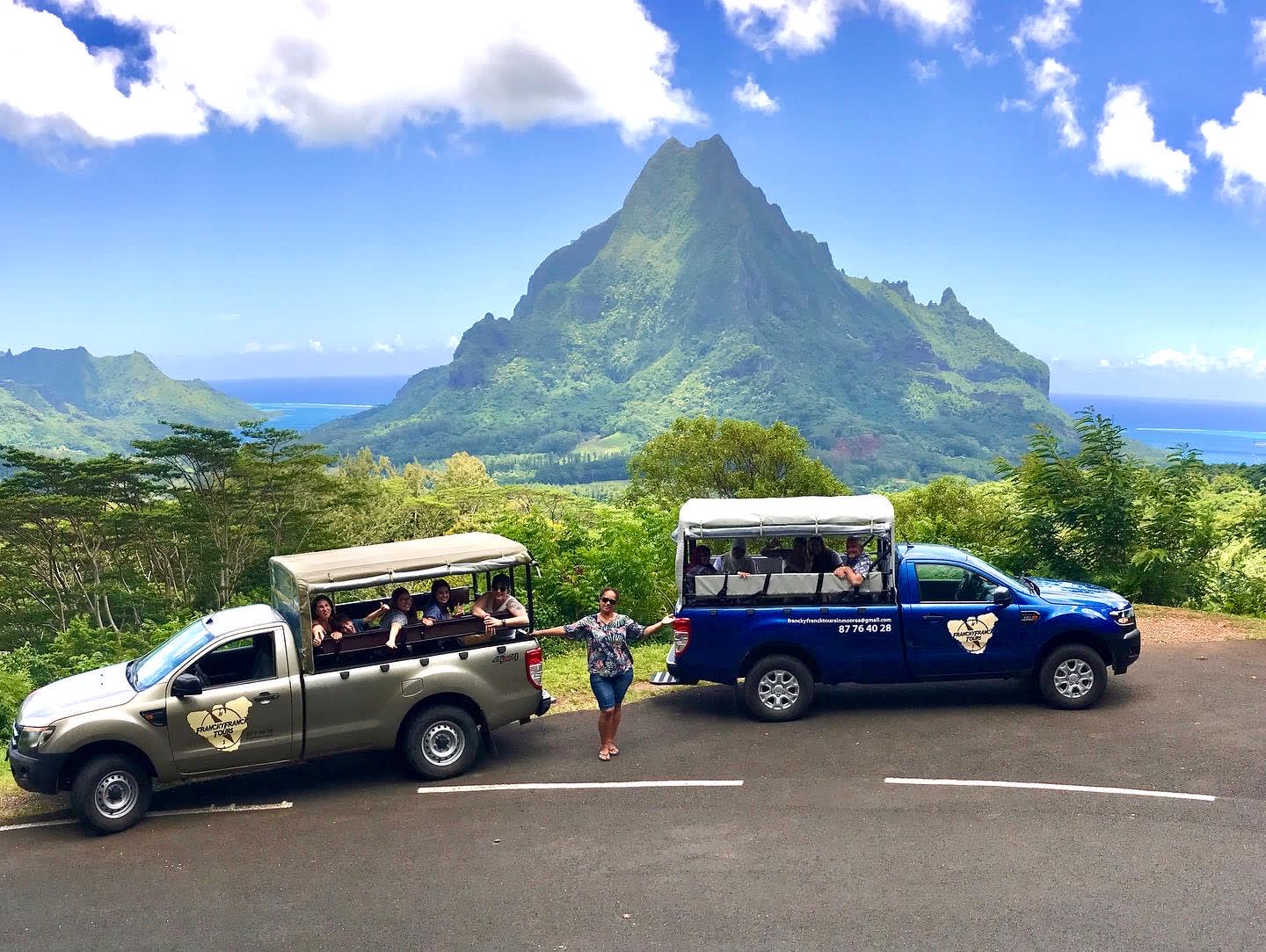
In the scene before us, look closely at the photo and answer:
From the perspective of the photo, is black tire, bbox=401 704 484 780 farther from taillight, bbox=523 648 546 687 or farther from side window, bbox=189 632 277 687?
side window, bbox=189 632 277 687

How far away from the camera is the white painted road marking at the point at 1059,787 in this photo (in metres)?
9.22

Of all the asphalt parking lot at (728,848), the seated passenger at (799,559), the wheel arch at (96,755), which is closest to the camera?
the asphalt parking lot at (728,848)

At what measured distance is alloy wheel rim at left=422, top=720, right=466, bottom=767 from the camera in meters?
10.3

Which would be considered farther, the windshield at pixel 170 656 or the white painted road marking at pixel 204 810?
the windshield at pixel 170 656

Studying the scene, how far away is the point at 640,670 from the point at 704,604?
9.83 feet

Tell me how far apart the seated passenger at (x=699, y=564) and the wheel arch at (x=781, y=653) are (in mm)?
1053

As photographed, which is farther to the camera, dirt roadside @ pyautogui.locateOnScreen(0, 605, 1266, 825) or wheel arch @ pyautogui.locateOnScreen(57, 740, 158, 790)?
dirt roadside @ pyautogui.locateOnScreen(0, 605, 1266, 825)

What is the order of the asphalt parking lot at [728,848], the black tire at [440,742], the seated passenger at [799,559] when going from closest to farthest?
the asphalt parking lot at [728,848], the black tire at [440,742], the seated passenger at [799,559]

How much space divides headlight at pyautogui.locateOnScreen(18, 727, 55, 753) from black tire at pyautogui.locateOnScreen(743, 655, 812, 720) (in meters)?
7.12

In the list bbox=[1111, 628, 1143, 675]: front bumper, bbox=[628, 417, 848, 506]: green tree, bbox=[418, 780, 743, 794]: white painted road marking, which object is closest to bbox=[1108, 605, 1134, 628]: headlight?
bbox=[1111, 628, 1143, 675]: front bumper

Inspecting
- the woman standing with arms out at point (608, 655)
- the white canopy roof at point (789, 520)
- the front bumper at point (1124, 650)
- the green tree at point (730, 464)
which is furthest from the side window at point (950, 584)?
the green tree at point (730, 464)

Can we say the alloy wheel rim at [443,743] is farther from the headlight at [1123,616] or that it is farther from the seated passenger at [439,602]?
the headlight at [1123,616]

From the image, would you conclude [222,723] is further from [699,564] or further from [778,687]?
[778,687]

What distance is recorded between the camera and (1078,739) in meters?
10.7
